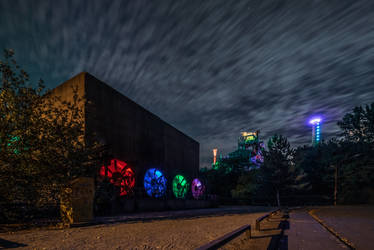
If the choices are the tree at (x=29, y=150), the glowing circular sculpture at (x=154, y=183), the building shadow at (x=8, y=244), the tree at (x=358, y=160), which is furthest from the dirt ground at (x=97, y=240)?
the tree at (x=358, y=160)

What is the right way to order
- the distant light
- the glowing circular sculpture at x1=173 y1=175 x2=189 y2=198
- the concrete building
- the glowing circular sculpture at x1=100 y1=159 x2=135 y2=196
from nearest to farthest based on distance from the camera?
the concrete building → the glowing circular sculpture at x1=100 y1=159 x2=135 y2=196 → the glowing circular sculpture at x1=173 y1=175 x2=189 y2=198 → the distant light

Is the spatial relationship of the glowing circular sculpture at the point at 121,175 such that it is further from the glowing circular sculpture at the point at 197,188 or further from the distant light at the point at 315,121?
the distant light at the point at 315,121

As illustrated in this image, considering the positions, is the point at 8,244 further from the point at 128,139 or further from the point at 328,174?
the point at 328,174

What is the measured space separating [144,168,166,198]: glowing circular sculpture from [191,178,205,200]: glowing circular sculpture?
296 inches

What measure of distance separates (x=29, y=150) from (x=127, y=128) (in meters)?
10.7

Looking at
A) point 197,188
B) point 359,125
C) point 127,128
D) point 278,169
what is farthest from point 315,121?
point 127,128

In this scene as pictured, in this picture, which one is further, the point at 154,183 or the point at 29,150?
the point at 154,183

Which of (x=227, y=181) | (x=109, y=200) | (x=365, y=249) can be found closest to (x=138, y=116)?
(x=109, y=200)

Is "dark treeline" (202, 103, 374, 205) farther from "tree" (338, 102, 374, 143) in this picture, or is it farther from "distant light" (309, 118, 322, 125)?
"distant light" (309, 118, 322, 125)

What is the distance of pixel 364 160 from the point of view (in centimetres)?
3378

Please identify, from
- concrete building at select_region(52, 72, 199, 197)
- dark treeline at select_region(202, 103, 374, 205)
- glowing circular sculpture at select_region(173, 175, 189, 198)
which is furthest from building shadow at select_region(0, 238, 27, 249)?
dark treeline at select_region(202, 103, 374, 205)

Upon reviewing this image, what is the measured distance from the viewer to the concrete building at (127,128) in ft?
48.9

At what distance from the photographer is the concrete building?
14895 millimetres

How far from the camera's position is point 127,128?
60.1 ft
